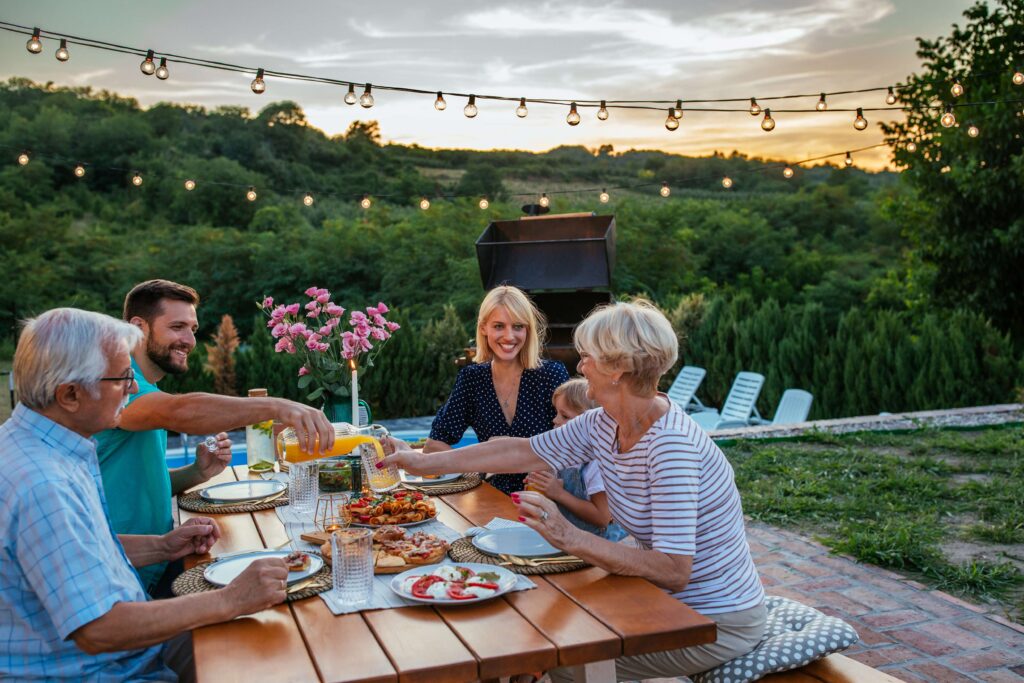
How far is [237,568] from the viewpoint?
209 cm

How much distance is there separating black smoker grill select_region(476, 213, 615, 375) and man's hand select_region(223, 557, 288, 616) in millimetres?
6079

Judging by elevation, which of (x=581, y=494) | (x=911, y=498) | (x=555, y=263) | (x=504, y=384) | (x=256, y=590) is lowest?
(x=911, y=498)

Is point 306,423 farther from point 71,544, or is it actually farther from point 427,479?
point 71,544

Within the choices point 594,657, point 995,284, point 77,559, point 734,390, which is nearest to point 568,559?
point 594,657

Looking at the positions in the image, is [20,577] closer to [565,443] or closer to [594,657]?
[594,657]

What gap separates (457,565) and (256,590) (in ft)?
1.51

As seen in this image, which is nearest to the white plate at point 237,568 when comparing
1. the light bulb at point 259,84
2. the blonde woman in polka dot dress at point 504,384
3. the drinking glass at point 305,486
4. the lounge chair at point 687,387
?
the drinking glass at point 305,486

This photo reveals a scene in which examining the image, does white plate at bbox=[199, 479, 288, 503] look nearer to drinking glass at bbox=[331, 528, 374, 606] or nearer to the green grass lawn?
drinking glass at bbox=[331, 528, 374, 606]

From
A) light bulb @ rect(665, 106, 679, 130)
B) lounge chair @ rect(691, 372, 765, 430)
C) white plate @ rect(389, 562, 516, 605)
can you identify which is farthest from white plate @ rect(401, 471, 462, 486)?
lounge chair @ rect(691, 372, 765, 430)

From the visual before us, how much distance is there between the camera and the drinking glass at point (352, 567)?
73.6 inches

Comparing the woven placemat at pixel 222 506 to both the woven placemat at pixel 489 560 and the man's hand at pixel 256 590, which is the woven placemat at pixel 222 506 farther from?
the man's hand at pixel 256 590

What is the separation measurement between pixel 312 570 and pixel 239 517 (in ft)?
2.31

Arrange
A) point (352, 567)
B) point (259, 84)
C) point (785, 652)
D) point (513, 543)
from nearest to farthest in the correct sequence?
point (352, 567), point (785, 652), point (513, 543), point (259, 84)

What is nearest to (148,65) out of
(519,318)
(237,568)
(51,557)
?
(519,318)
